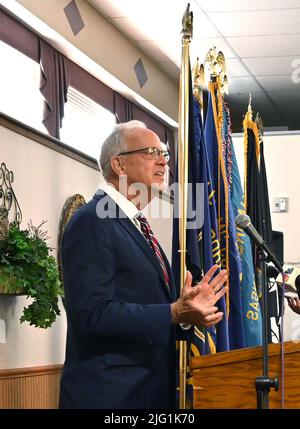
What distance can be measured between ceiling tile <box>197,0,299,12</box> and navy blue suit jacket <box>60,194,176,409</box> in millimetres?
3600

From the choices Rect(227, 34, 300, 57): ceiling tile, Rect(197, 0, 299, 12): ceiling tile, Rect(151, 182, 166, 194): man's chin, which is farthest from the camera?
Rect(227, 34, 300, 57): ceiling tile

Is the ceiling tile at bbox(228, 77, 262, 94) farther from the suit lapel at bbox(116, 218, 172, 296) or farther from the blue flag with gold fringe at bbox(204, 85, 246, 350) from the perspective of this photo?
the suit lapel at bbox(116, 218, 172, 296)

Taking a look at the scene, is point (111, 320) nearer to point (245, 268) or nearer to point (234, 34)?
point (245, 268)

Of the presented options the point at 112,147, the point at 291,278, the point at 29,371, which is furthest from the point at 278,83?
the point at 112,147

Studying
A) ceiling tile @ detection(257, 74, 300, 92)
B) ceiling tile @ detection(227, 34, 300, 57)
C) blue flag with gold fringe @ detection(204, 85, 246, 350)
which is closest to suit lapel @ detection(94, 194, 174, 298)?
blue flag with gold fringe @ detection(204, 85, 246, 350)

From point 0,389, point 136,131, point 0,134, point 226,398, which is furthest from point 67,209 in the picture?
point 226,398

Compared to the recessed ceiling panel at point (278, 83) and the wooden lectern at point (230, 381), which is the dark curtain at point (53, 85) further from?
the wooden lectern at point (230, 381)

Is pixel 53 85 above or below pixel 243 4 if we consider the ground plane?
below

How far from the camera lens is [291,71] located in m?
7.29

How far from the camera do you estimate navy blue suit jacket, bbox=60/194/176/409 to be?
231 centimetres

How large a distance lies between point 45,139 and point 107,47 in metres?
1.40

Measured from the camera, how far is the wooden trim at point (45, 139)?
4465 mm

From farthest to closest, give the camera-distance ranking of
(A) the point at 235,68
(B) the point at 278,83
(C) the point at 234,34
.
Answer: (B) the point at 278,83
(A) the point at 235,68
(C) the point at 234,34

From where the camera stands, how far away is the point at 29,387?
182 inches
